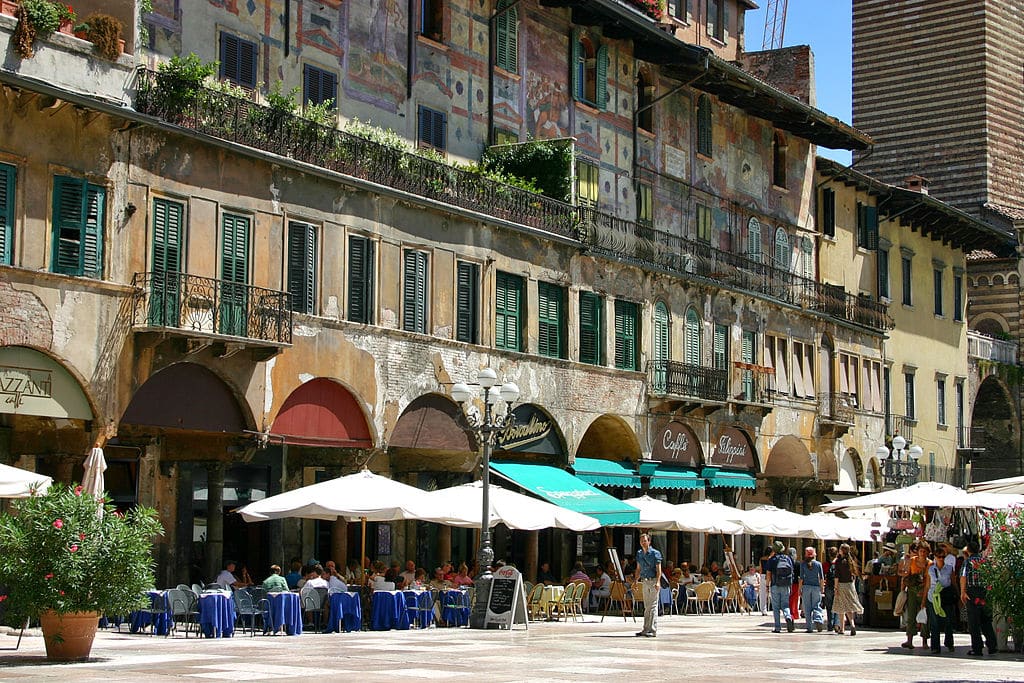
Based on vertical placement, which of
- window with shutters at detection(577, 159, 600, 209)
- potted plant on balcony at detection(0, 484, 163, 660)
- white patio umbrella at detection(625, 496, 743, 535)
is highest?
window with shutters at detection(577, 159, 600, 209)

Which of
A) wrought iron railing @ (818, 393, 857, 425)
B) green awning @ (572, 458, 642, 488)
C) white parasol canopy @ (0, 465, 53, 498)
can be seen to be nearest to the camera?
white parasol canopy @ (0, 465, 53, 498)

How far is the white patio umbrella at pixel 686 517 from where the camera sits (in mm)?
33719

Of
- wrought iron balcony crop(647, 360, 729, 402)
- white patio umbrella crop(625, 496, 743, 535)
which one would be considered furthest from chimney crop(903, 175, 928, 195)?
white patio umbrella crop(625, 496, 743, 535)

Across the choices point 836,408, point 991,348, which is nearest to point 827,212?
point 836,408

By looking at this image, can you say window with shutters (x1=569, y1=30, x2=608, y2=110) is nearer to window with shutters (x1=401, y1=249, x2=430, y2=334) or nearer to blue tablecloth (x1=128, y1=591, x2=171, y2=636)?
window with shutters (x1=401, y1=249, x2=430, y2=334)

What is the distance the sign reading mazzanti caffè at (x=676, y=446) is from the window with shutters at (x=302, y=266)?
1250 cm

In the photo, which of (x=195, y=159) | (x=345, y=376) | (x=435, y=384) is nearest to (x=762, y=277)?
(x=435, y=384)

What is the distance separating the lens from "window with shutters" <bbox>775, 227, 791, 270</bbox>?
46.5 m

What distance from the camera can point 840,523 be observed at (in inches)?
1508

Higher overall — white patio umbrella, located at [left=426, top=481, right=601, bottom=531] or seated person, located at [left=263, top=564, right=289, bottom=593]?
white patio umbrella, located at [left=426, top=481, right=601, bottom=531]

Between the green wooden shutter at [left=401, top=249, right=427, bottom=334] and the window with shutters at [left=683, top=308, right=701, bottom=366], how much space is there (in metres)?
10.6

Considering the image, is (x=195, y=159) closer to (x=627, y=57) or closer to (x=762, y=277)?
(x=627, y=57)

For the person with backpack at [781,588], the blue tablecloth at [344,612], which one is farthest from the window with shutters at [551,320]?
the blue tablecloth at [344,612]

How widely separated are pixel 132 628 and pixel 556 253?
14.6 m
